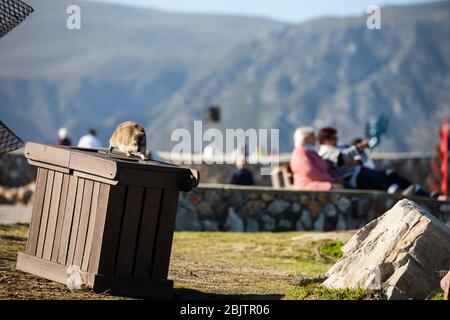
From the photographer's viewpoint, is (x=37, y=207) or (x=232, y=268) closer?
(x=37, y=207)

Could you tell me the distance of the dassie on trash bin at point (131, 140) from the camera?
31.7 feet

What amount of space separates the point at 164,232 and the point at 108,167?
2.49 ft

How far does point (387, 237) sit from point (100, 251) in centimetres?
221

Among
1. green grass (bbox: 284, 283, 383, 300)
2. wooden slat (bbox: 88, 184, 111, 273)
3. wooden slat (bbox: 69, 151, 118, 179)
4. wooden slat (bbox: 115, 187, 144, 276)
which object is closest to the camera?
green grass (bbox: 284, 283, 383, 300)

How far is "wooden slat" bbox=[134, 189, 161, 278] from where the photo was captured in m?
8.61

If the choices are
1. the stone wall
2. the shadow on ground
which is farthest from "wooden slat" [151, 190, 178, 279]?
the stone wall

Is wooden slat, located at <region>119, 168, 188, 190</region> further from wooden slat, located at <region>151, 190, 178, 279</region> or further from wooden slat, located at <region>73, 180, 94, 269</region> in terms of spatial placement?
wooden slat, located at <region>73, 180, 94, 269</region>

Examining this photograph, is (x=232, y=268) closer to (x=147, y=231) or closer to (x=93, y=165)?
(x=147, y=231)

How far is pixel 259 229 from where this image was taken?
1675cm

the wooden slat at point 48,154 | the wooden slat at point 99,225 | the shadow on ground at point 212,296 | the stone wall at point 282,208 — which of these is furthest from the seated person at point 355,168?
the wooden slat at point 99,225

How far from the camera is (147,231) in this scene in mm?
8641

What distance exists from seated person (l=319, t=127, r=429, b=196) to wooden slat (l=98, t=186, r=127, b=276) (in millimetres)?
9004

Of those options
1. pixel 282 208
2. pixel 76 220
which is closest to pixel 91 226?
pixel 76 220
